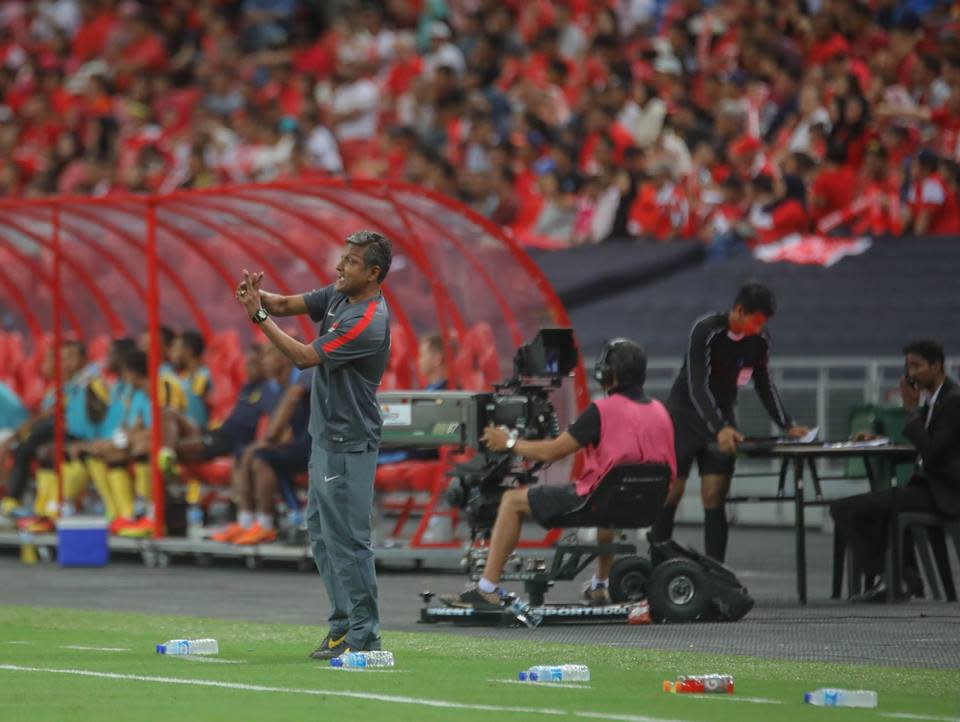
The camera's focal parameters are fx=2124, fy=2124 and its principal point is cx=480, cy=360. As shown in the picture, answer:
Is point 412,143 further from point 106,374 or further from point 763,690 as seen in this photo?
point 763,690

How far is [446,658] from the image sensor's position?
34.6 feet

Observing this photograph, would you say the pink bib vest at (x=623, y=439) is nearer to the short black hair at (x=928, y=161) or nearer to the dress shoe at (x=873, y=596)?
the dress shoe at (x=873, y=596)

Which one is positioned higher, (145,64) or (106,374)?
(145,64)

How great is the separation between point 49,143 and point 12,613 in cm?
1866

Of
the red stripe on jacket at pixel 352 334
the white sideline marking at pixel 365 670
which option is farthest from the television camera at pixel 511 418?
the white sideline marking at pixel 365 670

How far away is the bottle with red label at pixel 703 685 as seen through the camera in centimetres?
891

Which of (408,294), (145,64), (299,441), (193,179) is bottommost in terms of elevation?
(299,441)

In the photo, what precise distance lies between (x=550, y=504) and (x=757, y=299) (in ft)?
7.78

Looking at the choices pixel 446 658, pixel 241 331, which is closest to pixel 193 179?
pixel 241 331

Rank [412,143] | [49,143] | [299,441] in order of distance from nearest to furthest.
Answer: [299,441] < [412,143] < [49,143]

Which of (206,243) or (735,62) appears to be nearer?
(206,243)

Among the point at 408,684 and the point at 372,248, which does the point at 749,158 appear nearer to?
the point at 372,248

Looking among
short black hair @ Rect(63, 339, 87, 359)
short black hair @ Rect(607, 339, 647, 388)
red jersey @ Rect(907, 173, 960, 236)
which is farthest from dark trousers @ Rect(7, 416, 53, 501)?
short black hair @ Rect(607, 339, 647, 388)

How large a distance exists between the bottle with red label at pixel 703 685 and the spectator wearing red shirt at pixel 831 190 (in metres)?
12.2
